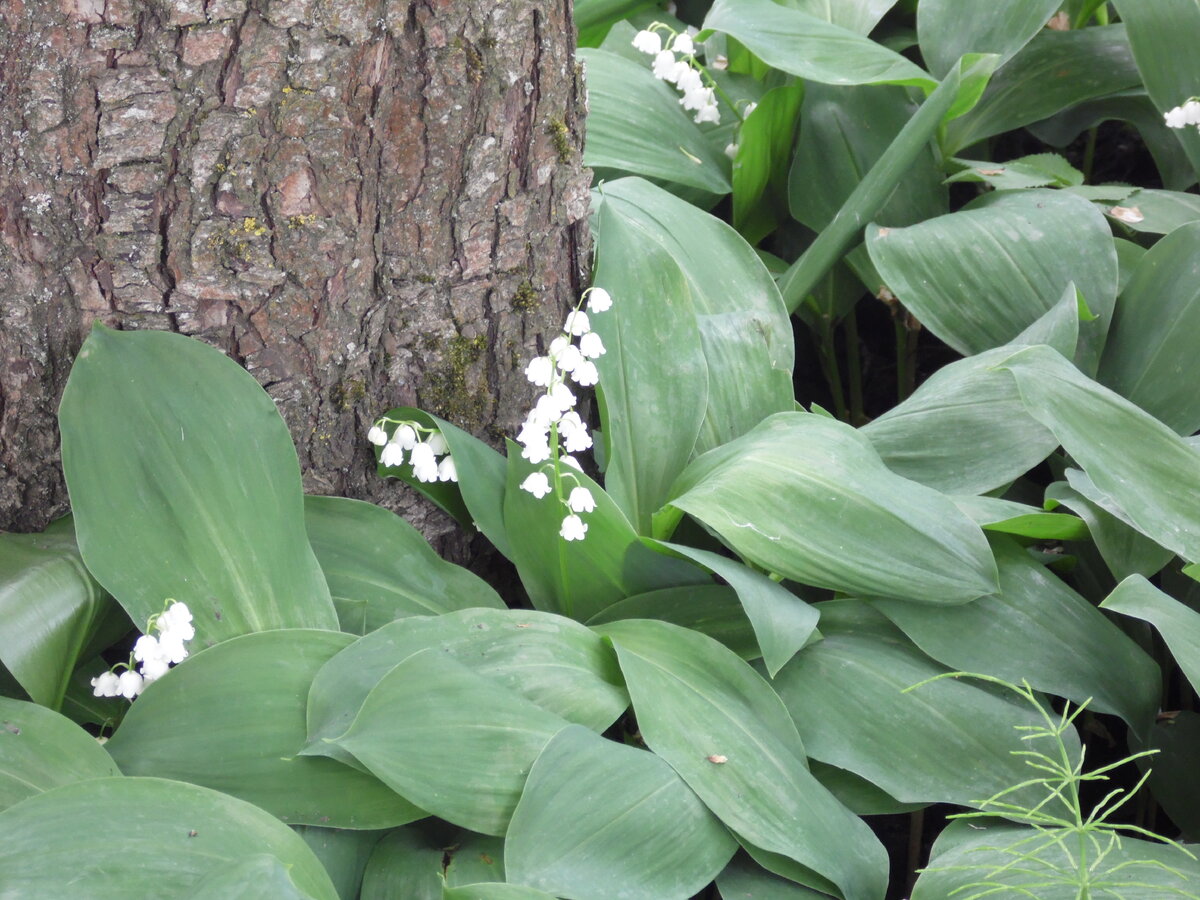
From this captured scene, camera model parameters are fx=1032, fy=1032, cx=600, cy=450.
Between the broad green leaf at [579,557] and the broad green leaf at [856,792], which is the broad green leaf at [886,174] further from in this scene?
the broad green leaf at [856,792]

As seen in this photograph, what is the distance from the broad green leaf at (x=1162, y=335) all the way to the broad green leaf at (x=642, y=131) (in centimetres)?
71

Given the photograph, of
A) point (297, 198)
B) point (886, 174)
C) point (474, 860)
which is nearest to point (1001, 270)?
point (886, 174)

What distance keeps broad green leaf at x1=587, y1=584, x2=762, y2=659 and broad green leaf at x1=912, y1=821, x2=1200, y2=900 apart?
333 millimetres

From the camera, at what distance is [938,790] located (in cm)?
113

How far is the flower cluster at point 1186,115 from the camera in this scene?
172 centimetres

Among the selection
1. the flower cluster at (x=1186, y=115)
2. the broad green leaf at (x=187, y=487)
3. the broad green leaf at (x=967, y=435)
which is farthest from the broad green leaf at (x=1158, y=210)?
the broad green leaf at (x=187, y=487)

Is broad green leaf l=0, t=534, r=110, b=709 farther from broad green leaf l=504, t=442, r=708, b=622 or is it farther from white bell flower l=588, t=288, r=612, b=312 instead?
white bell flower l=588, t=288, r=612, b=312

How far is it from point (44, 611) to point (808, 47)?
144 centimetres

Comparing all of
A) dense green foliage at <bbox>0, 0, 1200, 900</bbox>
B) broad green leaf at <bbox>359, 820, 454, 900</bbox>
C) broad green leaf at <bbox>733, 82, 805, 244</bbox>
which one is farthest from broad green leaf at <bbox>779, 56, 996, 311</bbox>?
broad green leaf at <bbox>359, 820, 454, 900</bbox>

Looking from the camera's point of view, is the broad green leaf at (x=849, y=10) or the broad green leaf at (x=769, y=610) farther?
the broad green leaf at (x=849, y=10)

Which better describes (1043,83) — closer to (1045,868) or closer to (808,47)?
(808,47)

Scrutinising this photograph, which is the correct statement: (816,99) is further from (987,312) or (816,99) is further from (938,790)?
(938,790)

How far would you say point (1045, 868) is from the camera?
105cm

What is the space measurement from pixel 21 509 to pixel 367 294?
0.52 meters
